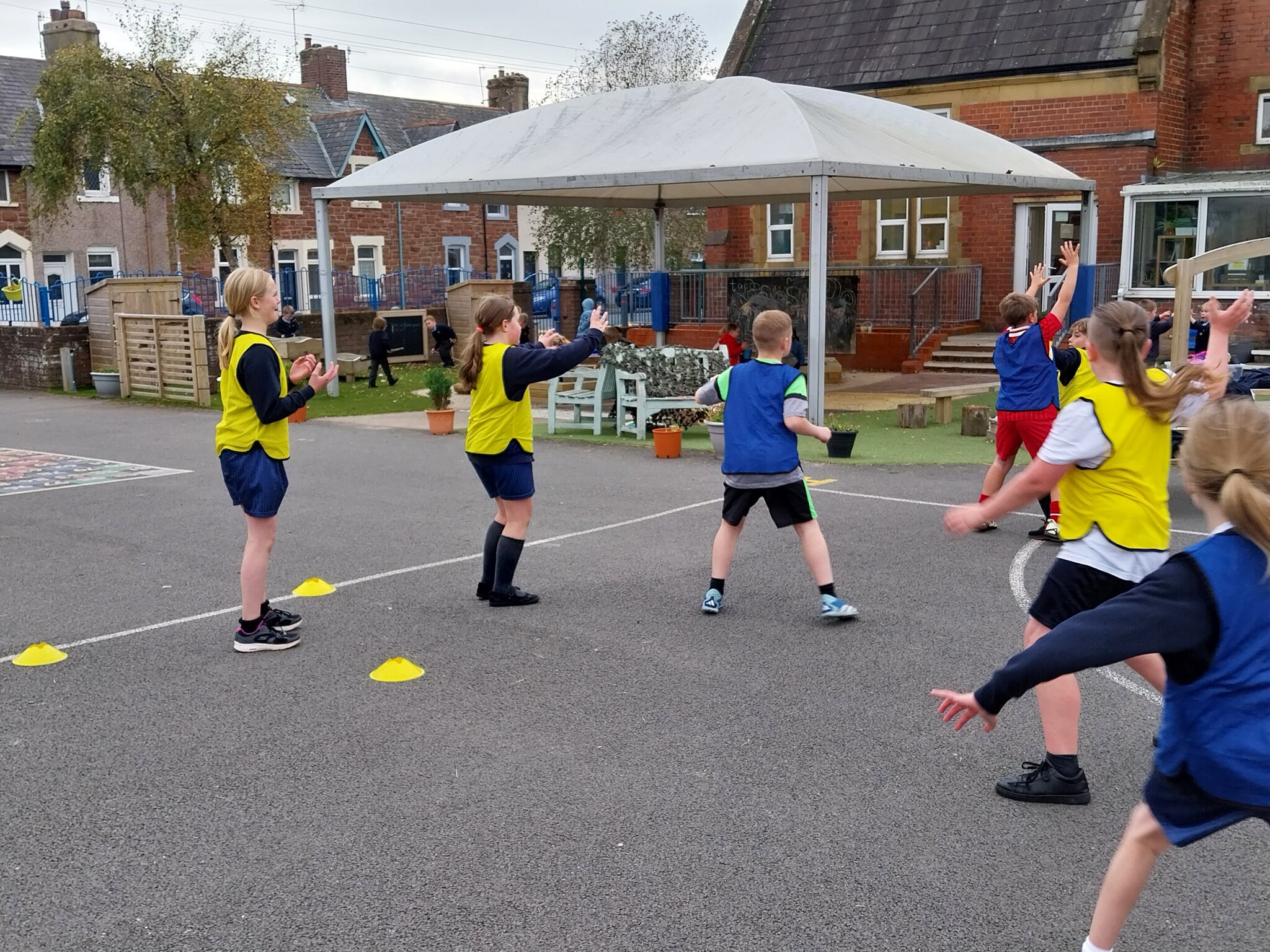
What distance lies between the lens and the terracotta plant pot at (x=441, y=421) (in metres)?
15.8

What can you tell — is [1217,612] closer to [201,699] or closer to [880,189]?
[201,699]

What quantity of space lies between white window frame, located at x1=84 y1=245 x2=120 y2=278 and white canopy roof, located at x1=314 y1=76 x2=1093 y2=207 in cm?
2264

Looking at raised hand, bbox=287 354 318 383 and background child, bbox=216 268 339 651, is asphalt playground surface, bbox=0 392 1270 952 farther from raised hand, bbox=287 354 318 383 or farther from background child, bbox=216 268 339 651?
raised hand, bbox=287 354 318 383

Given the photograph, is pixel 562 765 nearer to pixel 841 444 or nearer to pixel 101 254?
pixel 841 444

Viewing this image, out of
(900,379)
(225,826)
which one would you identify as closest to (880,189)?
(900,379)

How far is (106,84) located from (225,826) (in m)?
26.0

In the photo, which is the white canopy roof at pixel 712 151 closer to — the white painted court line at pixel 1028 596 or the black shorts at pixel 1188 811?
the white painted court line at pixel 1028 596

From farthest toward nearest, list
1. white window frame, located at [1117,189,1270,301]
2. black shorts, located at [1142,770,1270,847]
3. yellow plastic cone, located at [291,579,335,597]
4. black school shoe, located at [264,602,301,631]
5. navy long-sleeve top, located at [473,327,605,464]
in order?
1. white window frame, located at [1117,189,1270,301]
2. yellow plastic cone, located at [291,579,335,597]
3. navy long-sleeve top, located at [473,327,605,464]
4. black school shoe, located at [264,602,301,631]
5. black shorts, located at [1142,770,1270,847]

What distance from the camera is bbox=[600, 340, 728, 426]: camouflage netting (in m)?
15.2

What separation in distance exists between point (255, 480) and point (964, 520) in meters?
3.90

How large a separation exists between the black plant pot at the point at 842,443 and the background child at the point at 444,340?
16.2 metres

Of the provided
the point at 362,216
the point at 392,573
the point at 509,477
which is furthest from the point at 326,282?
the point at 362,216

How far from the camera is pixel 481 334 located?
23.4 feet

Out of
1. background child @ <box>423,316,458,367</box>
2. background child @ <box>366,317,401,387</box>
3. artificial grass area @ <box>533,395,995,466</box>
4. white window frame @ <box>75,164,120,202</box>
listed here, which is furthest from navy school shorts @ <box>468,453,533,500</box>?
white window frame @ <box>75,164,120,202</box>
